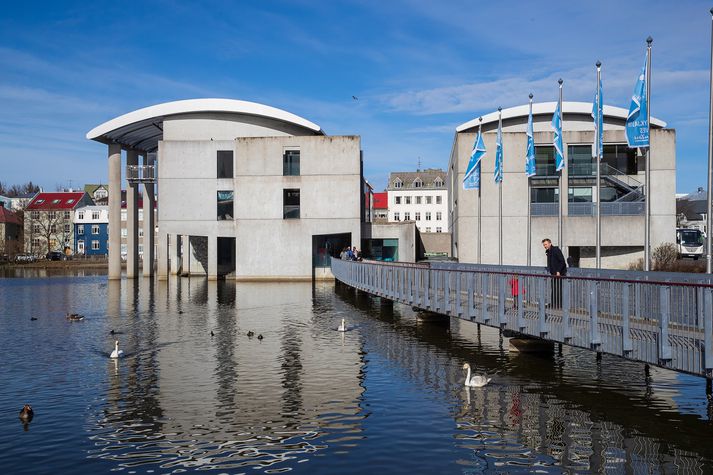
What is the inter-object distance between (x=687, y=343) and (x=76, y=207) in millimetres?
119411

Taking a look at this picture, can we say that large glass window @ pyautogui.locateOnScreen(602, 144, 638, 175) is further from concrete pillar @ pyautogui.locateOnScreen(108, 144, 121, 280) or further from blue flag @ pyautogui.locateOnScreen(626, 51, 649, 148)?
concrete pillar @ pyautogui.locateOnScreen(108, 144, 121, 280)

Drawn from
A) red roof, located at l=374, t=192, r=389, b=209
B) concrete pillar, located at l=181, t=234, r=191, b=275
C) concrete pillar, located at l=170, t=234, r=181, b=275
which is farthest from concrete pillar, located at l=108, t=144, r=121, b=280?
red roof, located at l=374, t=192, r=389, b=209

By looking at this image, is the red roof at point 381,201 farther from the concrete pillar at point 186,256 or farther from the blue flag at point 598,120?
the blue flag at point 598,120

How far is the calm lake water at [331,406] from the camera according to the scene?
10609 mm

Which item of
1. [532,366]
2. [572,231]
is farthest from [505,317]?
[572,231]

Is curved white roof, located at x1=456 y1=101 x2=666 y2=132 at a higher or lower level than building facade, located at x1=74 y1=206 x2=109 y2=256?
higher

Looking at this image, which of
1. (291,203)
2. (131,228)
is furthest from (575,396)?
(131,228)

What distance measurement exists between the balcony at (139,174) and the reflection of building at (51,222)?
56974 mm

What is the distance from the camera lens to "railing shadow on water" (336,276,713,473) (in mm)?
11508

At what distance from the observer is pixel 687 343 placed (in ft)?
39.0

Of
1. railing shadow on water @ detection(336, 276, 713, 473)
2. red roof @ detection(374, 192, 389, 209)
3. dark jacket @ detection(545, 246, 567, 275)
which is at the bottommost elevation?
railing shadow on water @ detection(336, 276, 713, 473)

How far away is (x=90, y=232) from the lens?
392 ft

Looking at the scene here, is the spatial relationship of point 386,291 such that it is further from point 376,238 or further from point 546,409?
point 376,238

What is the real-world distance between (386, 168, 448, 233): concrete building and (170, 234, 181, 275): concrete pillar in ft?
208
